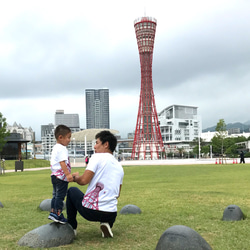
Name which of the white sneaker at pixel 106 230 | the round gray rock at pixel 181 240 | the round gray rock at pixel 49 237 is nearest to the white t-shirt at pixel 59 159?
the round gray rock at pixel 49 237

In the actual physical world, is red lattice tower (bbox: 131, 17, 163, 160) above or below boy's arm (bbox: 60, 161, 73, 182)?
above

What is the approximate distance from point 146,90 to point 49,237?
68.0m

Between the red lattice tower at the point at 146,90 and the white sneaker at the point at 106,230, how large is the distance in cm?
6518

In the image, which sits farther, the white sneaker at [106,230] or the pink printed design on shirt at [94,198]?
the white sneaker at [106,230]

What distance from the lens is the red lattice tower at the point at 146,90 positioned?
2717 inches

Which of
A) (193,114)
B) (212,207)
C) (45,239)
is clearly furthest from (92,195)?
(193,114)

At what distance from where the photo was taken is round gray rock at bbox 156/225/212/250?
3908 millimetres

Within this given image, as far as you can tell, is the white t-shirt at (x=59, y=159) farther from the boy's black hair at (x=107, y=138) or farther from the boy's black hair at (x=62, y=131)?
the boy's black hair at (x=107, y=138)

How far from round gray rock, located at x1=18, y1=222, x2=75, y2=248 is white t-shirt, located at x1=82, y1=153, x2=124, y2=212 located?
0.51 meters

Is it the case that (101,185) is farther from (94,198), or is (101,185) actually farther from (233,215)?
(233,215)

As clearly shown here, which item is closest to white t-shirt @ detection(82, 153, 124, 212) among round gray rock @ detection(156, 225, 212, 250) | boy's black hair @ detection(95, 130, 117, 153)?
boy's black hair @ detection(95, 130, 117, 153)

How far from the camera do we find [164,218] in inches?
257

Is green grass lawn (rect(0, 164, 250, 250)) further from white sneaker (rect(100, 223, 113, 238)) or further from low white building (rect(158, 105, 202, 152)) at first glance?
low white building (rect(158, 105, 202, 152))

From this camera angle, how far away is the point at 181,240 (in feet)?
12.9
